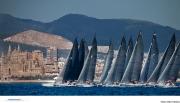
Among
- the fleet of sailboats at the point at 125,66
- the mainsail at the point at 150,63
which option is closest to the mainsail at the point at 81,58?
the fleet of sailboats at the point at 125,66

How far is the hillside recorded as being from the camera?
13.8 m

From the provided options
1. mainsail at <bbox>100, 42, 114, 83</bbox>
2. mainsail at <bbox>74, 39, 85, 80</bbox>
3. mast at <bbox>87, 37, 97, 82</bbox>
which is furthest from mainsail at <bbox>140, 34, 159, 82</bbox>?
mainsail at <bbox>74, 39, 85, 80</bbox>

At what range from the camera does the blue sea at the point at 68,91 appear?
45.1 ft

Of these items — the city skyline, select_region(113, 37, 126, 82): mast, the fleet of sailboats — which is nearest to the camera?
the city skyline

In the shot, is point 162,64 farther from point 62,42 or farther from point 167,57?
point 62,42

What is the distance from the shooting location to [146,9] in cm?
1373

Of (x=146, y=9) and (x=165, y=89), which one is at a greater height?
(x=146, y=9)

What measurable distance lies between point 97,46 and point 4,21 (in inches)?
42.4

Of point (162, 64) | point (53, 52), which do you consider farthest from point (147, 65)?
point (53, 52)

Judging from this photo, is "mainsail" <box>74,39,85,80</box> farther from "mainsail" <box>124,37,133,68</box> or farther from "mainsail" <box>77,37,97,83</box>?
"mainsail" <box>124,37,133,68</box>

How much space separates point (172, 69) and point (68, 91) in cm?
119

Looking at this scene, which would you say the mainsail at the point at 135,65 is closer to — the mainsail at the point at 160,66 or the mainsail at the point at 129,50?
the mainsail at the point at 129,50

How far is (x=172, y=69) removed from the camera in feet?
45.3

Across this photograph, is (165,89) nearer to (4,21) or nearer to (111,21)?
(111,21)
